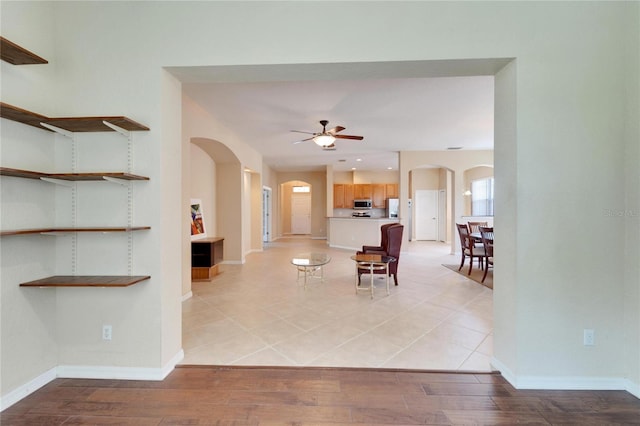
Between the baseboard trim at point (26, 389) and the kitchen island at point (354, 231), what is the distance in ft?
22.8

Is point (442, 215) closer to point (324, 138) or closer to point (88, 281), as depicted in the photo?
point (324, 138)

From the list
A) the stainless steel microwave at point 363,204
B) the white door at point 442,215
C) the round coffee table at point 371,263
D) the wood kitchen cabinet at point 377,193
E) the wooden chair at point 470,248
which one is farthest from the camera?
the wood kitchen cabinet at point 377,193

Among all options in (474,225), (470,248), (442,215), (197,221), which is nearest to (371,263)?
(470,248)

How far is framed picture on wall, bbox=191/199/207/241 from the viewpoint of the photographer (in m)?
5.11

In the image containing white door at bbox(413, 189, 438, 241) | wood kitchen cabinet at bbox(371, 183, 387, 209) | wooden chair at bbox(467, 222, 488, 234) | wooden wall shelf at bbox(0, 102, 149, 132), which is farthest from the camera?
wood kitchen cabinet at bbox(371, 183, 387, 209)

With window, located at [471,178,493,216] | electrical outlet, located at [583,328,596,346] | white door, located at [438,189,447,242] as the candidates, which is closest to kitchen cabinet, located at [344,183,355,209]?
white door, located at [438,189,447,242]

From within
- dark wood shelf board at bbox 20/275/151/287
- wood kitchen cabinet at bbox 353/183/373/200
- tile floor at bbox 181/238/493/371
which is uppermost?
wood kitchen cabinet at bbox 353/183/373/200

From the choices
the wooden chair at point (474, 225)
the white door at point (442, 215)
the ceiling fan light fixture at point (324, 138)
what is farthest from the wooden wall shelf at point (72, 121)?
the white door at point (442, 215)

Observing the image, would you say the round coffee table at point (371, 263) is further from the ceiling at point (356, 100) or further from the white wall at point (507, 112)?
the ceiling at point (356, 100)

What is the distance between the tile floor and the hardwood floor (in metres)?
0.20

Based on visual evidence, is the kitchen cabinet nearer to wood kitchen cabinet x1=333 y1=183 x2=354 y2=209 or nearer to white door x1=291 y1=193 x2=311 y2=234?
wood kitchen cabinet x1=333 y1=183 x2=354 y2=209

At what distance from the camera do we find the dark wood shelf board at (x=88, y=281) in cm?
179

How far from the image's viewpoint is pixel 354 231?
834cm

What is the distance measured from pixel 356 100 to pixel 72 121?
3198mm
